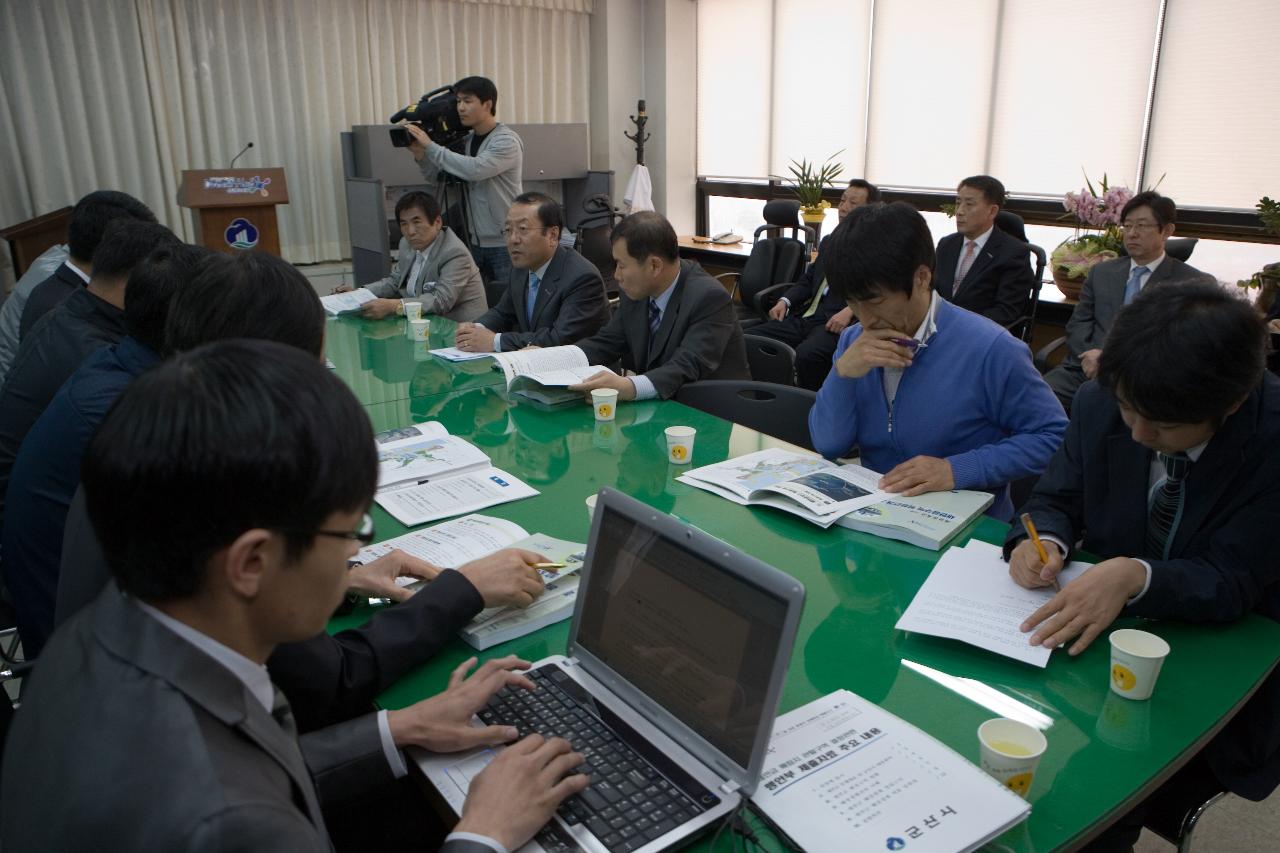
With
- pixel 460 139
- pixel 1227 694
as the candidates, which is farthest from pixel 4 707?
pixel 460 139

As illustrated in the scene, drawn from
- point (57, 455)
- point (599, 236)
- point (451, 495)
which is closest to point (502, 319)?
point (451, 495)

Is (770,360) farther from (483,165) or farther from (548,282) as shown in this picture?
(483,165)

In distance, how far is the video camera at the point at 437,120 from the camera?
505 centimetres

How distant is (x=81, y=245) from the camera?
3.04 meters

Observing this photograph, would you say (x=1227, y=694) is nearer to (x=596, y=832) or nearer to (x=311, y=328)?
(x=596, y=832)

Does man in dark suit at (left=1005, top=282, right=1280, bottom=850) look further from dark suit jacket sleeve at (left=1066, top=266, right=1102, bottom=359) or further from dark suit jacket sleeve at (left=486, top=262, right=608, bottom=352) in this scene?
dark suit jacket sleeve at (left=1066, top=266, right=1102, bottom=359)

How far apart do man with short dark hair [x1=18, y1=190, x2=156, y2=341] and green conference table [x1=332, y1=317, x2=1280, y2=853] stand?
1960 millimetres

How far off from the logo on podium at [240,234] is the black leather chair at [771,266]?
2.95 metres

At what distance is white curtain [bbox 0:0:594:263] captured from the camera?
5.20m

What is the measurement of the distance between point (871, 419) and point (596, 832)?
1.46 metres

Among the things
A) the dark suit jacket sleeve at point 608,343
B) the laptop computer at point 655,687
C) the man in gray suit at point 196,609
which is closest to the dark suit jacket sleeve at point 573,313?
the dark suit jacket sleeve at point 608,343

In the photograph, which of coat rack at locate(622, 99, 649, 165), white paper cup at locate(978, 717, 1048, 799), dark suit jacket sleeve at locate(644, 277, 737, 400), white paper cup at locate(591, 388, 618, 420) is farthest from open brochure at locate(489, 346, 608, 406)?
coat rack at locate(622, 99, 649, 165)

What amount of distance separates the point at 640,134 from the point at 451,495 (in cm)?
586

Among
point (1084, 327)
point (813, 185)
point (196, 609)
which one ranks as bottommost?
point (1084, 327)
